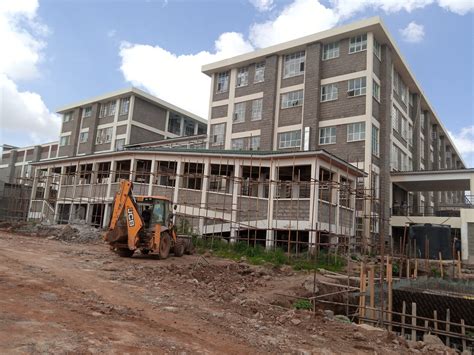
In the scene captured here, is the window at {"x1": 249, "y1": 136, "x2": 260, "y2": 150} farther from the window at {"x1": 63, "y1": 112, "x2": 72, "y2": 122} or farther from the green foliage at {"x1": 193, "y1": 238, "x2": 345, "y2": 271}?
the window at {"x1": 63, "y1": 112, "x2": 72, "y2": 122}

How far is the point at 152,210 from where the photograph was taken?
16344 mm

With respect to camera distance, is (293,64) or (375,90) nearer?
(375,90)

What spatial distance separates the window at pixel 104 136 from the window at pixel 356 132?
2694 cm

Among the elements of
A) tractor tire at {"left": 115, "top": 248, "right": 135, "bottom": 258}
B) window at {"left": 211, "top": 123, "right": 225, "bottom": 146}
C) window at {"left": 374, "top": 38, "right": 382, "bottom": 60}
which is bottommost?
tractor tire at {"left": 115, "top": 248, "right": 135, "bottom": 258}

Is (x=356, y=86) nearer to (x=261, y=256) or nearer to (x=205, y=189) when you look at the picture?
(x=205, y=189)

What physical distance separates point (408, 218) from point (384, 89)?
9221mm

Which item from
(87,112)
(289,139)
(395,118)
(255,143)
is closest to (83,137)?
(87,112)

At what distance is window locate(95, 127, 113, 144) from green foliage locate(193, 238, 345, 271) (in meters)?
27.0

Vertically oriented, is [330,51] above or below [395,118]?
above

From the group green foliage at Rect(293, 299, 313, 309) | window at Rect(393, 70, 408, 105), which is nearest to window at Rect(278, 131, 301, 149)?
window at Rect(393, 70, 408, 105)

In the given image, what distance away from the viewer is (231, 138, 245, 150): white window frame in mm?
33894

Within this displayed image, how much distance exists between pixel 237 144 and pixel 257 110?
3163 mm

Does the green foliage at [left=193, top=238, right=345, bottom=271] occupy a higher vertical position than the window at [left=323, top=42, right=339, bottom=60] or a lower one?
lower

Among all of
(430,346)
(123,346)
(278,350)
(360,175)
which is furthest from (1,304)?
(360,175)
